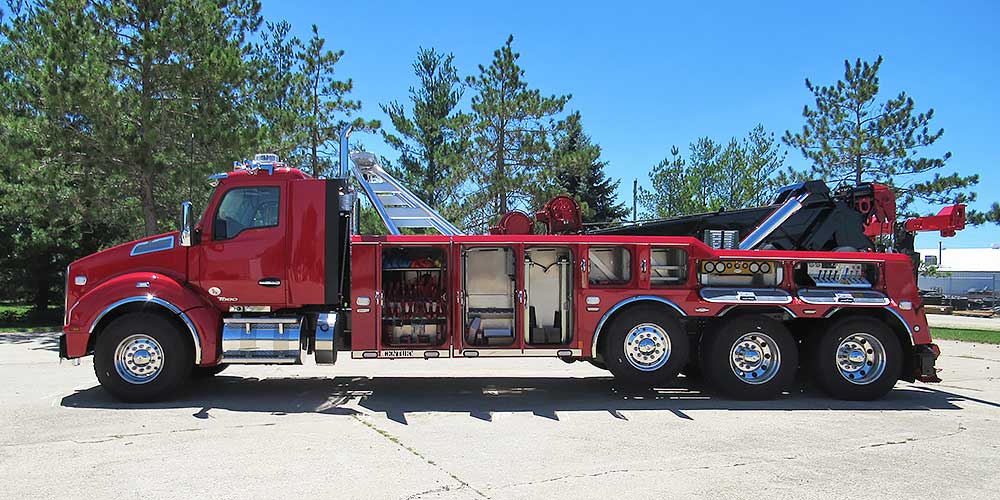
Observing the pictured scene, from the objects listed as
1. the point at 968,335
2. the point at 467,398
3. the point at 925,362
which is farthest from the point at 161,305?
the point at 968,335

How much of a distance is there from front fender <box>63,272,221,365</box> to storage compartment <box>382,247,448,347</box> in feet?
6.75

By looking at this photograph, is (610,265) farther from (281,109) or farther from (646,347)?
(281,109)

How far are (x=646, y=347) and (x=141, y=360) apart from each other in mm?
5968

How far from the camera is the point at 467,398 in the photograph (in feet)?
28.7

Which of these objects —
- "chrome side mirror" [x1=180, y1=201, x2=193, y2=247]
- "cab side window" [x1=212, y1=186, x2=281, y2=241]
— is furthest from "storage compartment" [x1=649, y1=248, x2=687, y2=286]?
"chrome side mirror" [x1=180, y1=201, x2=193, y2=247]

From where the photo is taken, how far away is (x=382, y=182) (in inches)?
384

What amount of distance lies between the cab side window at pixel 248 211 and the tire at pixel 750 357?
5661 millimetres

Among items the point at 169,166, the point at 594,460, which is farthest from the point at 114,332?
the point at 169,166

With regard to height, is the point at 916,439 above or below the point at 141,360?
below

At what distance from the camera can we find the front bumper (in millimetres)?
8688

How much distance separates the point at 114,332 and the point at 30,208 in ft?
43.3

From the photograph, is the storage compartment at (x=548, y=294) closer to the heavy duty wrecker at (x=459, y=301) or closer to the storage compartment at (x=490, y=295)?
the heavy duty wrecker at (x=459, y=301)

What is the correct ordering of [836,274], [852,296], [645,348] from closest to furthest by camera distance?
[645,348], [852,296], [836,274]

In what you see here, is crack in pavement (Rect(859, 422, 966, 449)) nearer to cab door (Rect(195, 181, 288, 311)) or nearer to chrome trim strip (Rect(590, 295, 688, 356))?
chrome trim strip (Rect(590, 295, 688, 356))
